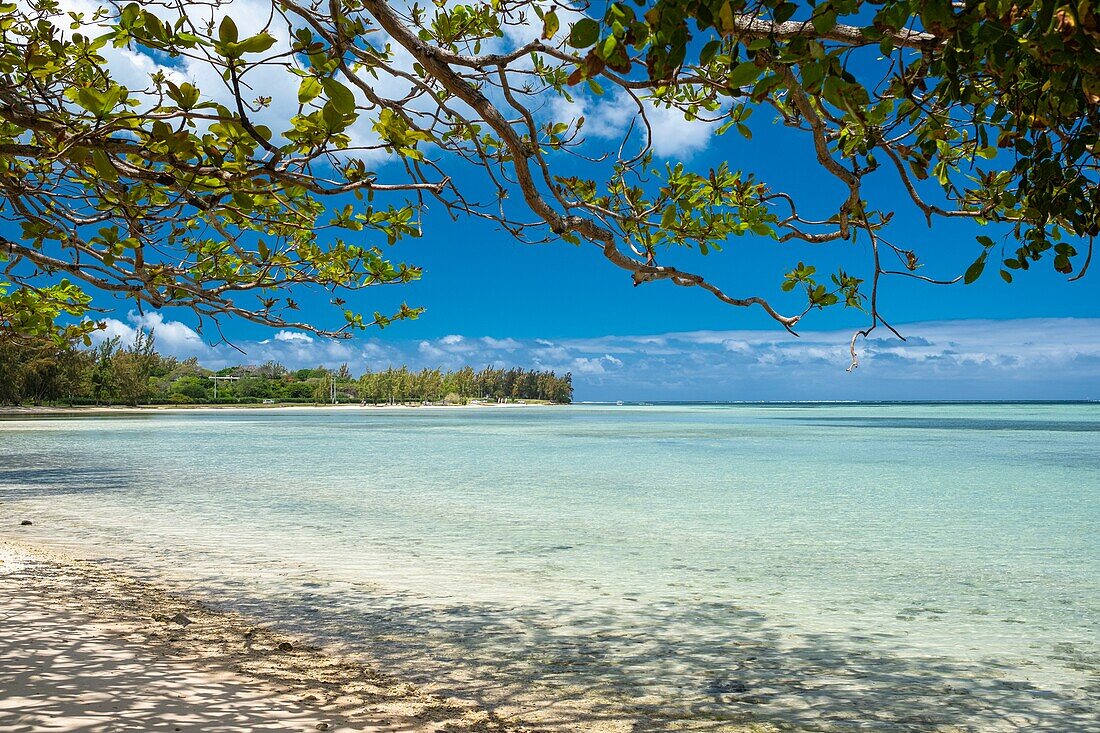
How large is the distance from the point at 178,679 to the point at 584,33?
154 inches

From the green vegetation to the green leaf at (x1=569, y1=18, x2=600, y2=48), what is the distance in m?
54.5

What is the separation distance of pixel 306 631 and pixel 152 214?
3.06m

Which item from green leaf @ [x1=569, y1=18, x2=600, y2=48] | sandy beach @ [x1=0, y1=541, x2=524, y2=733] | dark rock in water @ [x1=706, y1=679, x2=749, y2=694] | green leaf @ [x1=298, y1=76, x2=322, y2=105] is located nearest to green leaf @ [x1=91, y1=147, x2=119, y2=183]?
green leaf @ [x1=298, y1=76, x2=322, y2=105]

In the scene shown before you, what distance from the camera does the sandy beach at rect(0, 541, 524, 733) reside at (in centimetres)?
352

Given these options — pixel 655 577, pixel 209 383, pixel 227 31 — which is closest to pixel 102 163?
pixel 227 31

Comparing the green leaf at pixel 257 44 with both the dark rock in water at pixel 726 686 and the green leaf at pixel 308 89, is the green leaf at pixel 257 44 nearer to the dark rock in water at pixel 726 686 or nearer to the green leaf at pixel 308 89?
the green leaf at pixel 308 89

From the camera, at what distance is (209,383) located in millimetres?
112812

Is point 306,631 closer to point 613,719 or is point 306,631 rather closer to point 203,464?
point 613,719

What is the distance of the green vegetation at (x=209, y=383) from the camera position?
67.2 metres

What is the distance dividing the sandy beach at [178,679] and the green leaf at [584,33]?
314 cm

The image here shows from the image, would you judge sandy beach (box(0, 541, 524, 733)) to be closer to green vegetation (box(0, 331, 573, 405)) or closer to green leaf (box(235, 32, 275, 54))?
green leaf (box(235, 32, 275, 54))

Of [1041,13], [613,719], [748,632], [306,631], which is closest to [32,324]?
[306,631]

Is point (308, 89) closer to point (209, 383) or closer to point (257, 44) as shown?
point (257, 44)

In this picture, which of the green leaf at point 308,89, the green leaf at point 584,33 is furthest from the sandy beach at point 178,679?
the green leaf at point 584,33
